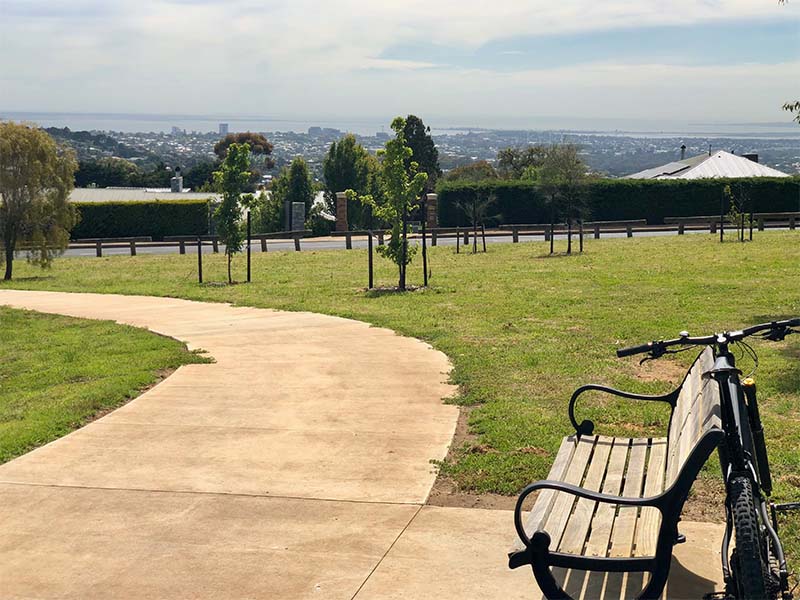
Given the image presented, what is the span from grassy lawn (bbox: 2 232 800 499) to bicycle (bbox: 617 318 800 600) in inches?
80.5

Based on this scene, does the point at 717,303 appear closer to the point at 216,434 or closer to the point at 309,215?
the point at 216,434

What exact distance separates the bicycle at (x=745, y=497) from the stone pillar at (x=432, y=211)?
4302 cm

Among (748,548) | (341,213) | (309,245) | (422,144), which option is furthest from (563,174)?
(422,144)

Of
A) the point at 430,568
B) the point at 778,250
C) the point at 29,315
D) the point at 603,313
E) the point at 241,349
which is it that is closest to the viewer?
the point at 430,568

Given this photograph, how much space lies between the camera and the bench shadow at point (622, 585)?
473cm

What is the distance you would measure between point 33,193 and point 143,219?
1810cm

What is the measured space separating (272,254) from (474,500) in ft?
87.7

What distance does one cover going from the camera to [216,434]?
8227 millimetres

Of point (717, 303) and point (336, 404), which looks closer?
point (336, 404)

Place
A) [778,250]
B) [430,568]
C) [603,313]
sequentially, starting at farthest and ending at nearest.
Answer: [778,250], [603,313], [430,568]

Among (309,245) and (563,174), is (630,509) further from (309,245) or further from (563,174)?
(309,245)

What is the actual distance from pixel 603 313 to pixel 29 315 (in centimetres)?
951

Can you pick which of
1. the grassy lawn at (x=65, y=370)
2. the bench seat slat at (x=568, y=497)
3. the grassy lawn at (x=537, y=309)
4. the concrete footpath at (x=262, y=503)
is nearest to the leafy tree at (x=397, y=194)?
the grassy lawn at (x=537, y=309)

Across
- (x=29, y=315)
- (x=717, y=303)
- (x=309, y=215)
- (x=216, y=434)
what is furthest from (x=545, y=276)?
(x=309, y=215)
